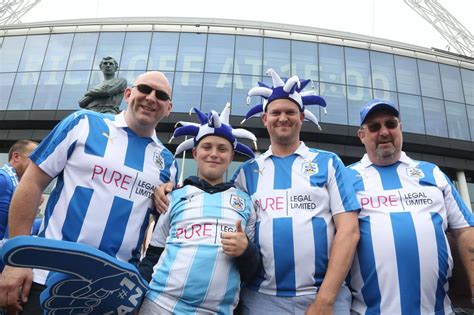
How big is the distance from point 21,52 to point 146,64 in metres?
7.43

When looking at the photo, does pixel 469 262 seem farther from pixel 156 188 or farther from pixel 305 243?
pixel 156 188

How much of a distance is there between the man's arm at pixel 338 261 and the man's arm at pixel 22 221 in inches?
71.6

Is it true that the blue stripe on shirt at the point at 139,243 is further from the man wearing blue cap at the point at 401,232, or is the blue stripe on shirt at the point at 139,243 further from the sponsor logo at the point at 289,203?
the man wearing blue cap at the point at 401,232

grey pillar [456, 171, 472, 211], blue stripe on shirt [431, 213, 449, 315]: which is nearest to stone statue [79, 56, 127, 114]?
blue stripe on shirt [431, 213, 449, 315]

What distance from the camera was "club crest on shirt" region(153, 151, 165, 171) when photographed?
2.89 metres

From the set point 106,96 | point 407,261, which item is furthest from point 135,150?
point 106,96

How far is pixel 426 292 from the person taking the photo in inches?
98.7

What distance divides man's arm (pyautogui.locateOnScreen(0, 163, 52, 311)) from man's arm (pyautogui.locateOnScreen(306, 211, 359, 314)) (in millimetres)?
1818

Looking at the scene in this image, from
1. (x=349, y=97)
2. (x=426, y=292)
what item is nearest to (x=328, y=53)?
(x=349, y=97)

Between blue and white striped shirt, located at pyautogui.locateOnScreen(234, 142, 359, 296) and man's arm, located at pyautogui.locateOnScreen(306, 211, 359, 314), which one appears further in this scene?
blue and white striped shirt, located at pyautogui.locateOnScreen(234, 142, 359, 296)

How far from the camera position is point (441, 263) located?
259 centimetres

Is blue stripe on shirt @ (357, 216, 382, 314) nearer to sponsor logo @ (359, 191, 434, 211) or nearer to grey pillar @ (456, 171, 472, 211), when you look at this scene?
sponsor logo @ (359, 191, 434, 211)

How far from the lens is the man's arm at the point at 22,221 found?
7.16ft

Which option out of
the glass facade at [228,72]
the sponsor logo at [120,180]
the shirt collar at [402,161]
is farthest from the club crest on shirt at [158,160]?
the glass facade at [228,72]
